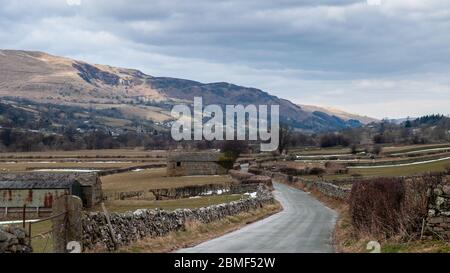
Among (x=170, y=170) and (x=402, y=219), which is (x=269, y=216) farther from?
(x=170, y=170)

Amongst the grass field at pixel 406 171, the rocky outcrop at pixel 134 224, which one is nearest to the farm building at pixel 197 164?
the grass field at pixel 406 171

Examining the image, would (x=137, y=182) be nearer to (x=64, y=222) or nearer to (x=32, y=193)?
(x=32, y=193)

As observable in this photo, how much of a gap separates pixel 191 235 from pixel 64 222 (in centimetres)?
1086

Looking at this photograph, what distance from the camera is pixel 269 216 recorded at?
47188mm

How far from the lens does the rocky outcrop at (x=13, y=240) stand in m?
14.3

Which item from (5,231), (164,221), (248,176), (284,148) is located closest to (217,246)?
(164,221)

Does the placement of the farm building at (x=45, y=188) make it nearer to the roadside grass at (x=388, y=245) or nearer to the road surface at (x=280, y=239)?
the road surface at (x=280, y=239)

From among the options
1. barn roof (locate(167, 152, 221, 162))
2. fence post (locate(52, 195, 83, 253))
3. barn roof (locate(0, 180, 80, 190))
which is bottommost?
barn roof (locate(0, 180, 80, 190))

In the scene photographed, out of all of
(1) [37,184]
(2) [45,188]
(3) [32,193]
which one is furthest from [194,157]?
(3) [32,193]

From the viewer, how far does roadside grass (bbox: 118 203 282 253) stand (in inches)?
908

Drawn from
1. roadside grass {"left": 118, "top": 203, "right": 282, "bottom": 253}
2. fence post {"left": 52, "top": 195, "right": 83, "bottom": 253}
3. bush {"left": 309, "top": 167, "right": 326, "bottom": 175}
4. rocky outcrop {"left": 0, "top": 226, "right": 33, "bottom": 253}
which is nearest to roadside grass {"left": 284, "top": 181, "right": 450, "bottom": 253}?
roadside grass {"left": 118, "top": 203, "right": 282, "bottom": 253}

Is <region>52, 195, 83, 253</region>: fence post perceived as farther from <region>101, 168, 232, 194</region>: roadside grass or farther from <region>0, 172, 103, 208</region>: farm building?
<region>101, 168, 232, 194</region>: roadside grass

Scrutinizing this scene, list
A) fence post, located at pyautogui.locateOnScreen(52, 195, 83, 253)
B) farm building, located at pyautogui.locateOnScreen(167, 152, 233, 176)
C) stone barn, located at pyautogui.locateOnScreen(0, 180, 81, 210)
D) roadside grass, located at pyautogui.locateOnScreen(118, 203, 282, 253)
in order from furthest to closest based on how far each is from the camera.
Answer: farm building, located at pyautogui.locateOnScreen(167, 152, 233, 176)
stone barn, located at pyautogui.locateOnScreen(0, 180, 81, 210)
roadside grass, located at pyautogui.locateOnScreen(118, 203, 282, 253)
fence post, located at pyautogui.locateOnScreen(52, 195, 83, 253)

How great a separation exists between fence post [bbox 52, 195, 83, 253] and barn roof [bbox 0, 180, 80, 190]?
1974 inches
